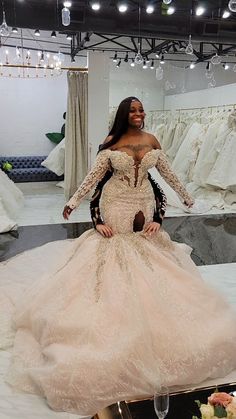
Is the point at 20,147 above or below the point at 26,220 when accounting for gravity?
above

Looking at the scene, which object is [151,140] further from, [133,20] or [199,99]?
[199,99]

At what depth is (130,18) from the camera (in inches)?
241

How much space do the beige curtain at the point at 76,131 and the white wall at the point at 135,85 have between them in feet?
1.82

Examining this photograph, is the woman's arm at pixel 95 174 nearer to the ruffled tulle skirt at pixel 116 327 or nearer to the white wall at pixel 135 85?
the ruffled tulle skirt at pixel 116 327

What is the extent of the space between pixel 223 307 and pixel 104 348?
84 cm

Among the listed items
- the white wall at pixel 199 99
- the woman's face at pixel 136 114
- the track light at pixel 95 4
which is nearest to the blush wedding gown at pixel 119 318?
the woman's face at pixel 136 114

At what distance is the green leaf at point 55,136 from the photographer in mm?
10055

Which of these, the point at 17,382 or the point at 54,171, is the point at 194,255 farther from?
the point at 54,171

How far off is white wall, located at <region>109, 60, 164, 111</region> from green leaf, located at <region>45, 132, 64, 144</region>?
2.64 meters

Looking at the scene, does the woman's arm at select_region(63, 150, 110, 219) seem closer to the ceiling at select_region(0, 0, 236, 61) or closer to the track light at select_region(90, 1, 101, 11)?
the track light at select_region(90, 1, 101, 11)

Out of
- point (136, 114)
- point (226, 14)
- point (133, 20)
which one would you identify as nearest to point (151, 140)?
point (136, 114)

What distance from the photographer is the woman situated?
2088 mm

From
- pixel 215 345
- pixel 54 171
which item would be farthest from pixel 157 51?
pixel 215 345

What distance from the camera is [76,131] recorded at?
302 inches
